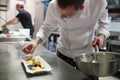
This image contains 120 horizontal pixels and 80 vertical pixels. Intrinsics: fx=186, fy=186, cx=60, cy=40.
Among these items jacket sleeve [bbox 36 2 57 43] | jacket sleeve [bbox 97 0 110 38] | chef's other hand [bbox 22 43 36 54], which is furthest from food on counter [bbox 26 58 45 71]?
jacket sleeve [bbox 97 0 110 38]

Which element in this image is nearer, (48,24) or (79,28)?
(79,28)

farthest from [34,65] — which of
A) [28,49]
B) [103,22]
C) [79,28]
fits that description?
[103,22]

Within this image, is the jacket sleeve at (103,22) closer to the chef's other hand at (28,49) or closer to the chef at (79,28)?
the chef at (79,28)

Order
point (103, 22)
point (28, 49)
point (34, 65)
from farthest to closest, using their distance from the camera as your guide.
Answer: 1. point (103, 22)
2. point (28, 49)
3. point (34, 65)

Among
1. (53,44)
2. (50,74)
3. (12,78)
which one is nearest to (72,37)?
(50,74)

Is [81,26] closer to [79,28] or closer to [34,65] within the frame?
[79,28]

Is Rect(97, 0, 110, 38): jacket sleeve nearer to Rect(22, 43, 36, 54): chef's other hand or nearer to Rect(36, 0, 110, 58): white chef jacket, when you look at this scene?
Rect(36, 0, 110, 58): white chef jacket

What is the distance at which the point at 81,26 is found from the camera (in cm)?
143

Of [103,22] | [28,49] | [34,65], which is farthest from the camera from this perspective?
[103,22]

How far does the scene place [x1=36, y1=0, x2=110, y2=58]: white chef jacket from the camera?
4.58 ft

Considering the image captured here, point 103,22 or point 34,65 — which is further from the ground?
point 103,22

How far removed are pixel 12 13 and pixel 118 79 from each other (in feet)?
14.7

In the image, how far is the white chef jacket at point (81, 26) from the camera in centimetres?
140

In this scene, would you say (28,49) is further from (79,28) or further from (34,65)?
(79,28)
